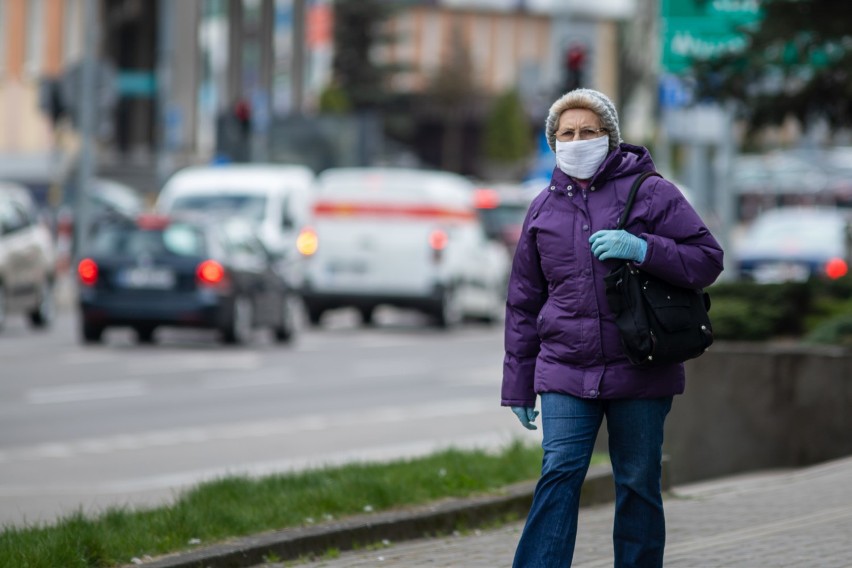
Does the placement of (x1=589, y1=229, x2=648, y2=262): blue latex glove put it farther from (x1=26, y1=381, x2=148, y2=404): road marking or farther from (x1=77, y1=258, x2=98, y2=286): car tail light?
(x1=77, y1=258, x2=98, y2=286): car tail light

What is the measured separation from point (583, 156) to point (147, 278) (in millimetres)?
17547

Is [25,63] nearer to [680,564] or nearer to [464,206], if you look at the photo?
[464,206]

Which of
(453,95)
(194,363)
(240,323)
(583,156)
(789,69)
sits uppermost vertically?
(453,95)

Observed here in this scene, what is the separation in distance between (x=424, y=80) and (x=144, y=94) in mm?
45097

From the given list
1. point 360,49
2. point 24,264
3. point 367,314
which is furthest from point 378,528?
point 360,49

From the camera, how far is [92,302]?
76.7 feet

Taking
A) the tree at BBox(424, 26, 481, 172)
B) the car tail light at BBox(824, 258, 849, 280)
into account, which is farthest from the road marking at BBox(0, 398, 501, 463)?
the tree at BBox(424, 26, 481, 172)

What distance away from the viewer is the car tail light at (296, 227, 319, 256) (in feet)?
94.3

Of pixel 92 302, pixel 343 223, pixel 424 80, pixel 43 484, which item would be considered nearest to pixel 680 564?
pixel 43 484

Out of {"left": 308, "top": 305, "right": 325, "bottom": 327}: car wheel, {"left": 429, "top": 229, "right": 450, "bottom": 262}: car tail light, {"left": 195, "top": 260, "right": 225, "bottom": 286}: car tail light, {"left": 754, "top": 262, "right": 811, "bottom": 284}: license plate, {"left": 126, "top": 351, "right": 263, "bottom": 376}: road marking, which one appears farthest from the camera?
{"left": 308, "top": 305, "right": 325, "bottom": 327}: car wheel

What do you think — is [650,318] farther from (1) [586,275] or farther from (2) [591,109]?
(2) [591,109]

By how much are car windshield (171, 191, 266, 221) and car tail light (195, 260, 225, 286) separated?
7.79m

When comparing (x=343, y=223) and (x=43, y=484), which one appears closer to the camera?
(x=43, y=484)

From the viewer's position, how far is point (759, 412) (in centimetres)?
1252
